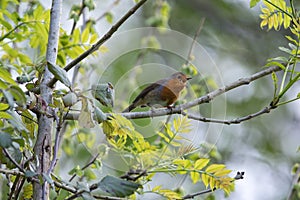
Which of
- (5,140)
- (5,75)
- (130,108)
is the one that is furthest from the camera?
(130,108)

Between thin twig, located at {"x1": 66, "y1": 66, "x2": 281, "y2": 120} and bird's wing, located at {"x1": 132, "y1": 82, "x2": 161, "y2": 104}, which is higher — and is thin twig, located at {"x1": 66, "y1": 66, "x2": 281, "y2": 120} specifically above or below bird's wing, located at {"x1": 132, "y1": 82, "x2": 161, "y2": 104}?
below

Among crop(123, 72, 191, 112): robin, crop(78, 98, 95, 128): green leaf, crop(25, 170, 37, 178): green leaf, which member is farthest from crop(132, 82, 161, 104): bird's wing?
crop(25, 170, 37, 178): green leaf

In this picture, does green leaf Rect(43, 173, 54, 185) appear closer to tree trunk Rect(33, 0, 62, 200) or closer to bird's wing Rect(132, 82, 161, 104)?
tree trunk Rect(33, 0, 62, 200)

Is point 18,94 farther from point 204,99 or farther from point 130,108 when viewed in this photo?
point 130,108

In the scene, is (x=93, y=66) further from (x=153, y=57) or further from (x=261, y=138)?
(x=261, y=138)

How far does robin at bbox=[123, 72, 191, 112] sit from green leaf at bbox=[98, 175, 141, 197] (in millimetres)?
858

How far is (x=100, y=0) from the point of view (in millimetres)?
3916

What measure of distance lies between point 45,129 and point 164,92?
0.88 m

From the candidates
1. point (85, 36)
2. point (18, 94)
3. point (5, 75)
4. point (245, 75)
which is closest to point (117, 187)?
point (18, 94)

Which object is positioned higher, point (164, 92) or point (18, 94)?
point (164, 92)

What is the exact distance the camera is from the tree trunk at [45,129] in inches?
40.9

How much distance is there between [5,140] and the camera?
2.99 ft

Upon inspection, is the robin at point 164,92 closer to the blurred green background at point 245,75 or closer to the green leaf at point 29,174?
the green leaf at point 29,174

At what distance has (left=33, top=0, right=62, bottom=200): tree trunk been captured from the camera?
3.41ft
